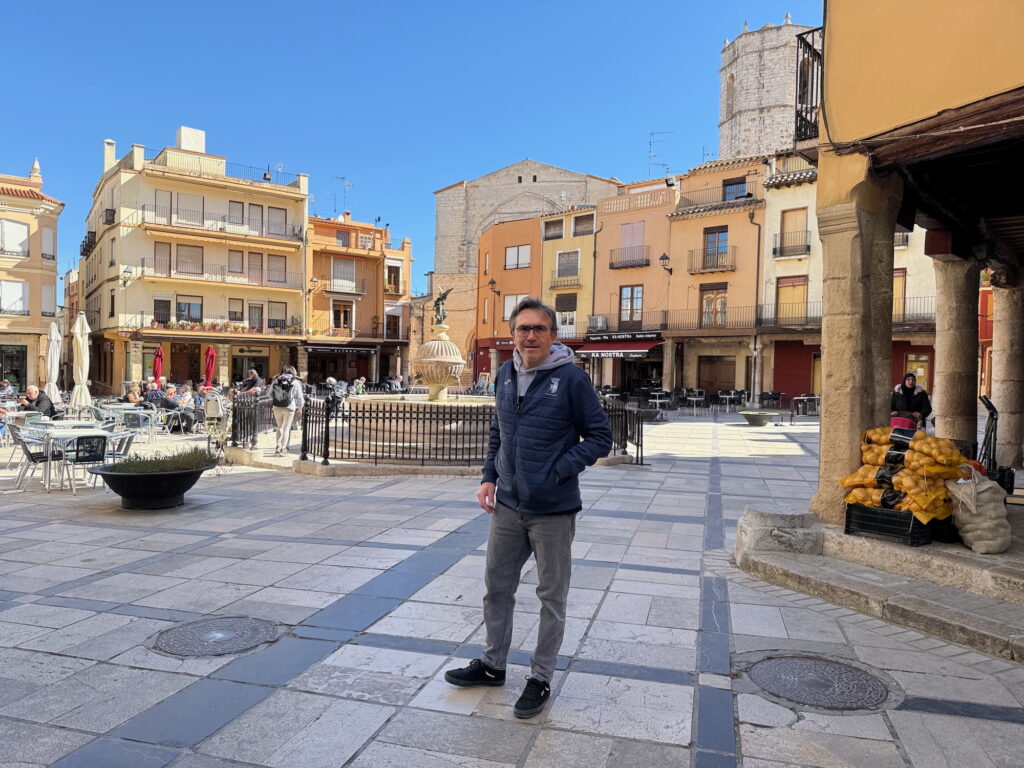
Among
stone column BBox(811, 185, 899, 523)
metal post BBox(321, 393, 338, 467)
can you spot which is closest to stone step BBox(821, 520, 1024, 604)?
stone column BBox(811, 185, 899, 523)

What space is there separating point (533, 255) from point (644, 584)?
35.1 m

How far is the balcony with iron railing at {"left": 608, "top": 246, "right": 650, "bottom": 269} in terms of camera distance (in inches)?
1356

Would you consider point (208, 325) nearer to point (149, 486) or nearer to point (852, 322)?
point (149, 486)

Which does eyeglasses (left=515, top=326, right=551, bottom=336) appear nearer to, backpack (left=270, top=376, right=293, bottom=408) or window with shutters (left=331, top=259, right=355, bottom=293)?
backpack (left=270, top=376, right=293, bottom=408)

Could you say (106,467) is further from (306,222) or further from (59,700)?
(306,222)

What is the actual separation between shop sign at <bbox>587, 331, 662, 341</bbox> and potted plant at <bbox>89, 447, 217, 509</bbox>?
27.9m

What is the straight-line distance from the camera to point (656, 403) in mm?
25625

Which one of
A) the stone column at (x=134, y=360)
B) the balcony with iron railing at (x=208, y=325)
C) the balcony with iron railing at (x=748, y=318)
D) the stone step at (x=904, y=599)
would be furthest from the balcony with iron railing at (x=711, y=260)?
the stone step at (x=904, y=599)

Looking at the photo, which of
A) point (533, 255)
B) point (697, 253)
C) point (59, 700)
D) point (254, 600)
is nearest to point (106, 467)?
point (254, 600)

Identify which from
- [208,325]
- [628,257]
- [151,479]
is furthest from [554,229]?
[151,479]

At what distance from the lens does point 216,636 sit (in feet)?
12.3

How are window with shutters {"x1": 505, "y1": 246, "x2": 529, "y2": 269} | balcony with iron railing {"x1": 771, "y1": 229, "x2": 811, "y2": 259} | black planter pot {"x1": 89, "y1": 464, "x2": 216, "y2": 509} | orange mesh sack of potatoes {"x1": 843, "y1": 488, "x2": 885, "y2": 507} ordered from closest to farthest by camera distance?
orange mesh sack of potatoes {"x1": 843, "y1": 488, "x2": 885, "y2": 507}, black planter pot {"x1": 89, "y1": 464, "x2": 216, "y2": 509}, balcony with iron railing {"x1": 771, "y1": 229, "x2": 811, "y2": 259}, window with shutters {"x1": 505, "y1": 246, "x2": 529, "y2": 269}

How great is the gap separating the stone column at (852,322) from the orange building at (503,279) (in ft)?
107

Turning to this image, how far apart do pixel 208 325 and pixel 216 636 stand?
35.7 metres
